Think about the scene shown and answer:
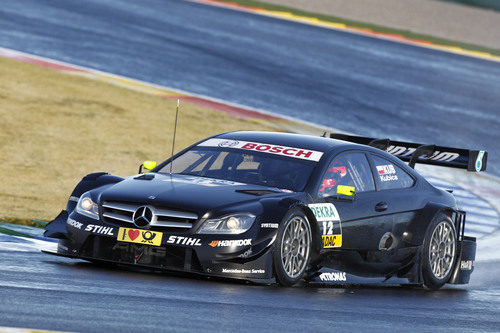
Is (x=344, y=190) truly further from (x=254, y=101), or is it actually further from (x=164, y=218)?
(x=254, y=101)

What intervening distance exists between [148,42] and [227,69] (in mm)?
2746

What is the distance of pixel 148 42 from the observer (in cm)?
2652

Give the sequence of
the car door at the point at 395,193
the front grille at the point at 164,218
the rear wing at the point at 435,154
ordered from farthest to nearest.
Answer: the rear wing at the point at 435,154 → the car door at the point at 395,193 → the front grille at the point at 164,218

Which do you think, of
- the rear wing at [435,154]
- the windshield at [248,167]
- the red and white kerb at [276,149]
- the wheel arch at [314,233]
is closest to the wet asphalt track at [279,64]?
the rear wing at [435,154]

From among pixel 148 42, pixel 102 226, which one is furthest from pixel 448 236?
pixel 148 42

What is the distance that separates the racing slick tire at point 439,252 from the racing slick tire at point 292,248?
67.6 inches

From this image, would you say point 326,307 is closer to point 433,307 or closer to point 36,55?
point 433,307

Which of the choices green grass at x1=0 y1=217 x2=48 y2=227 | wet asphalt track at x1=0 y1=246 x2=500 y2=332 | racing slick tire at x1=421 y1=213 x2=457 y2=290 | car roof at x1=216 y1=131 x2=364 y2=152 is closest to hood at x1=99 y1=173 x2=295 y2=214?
wet asphalt track at x1=0 y1=246 x2=500 y2=332

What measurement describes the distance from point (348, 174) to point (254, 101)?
41.3ft

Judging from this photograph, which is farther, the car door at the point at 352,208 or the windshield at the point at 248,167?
the windshield at the point at 248,167

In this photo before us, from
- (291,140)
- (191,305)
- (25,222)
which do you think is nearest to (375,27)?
(25,222)

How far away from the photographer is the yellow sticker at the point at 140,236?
313 inches

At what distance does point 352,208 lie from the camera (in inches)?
357

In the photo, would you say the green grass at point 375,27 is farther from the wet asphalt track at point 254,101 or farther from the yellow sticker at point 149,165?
the yellow sticker at point 149,165
